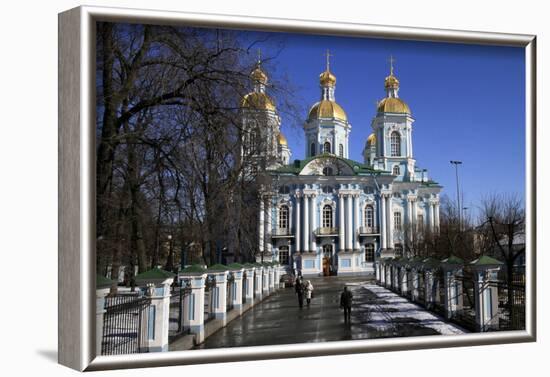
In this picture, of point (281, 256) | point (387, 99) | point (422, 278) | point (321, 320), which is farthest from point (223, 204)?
point (422, 278)

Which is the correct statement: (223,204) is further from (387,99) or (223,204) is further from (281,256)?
(387,99)

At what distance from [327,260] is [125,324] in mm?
3285

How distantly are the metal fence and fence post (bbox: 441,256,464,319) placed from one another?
4.69 meters

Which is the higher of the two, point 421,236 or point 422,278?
point 421,236

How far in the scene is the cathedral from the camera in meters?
9.78

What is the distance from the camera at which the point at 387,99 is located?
9758 mm

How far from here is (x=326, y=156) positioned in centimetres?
1042

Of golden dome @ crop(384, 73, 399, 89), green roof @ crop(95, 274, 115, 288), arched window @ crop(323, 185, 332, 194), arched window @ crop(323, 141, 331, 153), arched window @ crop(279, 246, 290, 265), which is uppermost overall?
golden dome @ crop(384, 73, 399, 89)

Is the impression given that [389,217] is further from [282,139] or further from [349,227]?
[282,139]

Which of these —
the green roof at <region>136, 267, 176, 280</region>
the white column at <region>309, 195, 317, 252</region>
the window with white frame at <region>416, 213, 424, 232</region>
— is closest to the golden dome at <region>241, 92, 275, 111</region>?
the white column at <region>309, 195, 317, 252</region>

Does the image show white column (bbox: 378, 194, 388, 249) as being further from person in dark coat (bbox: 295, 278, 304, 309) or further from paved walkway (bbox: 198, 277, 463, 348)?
person in dark coat (bbox: 295, 278, 304, 309)

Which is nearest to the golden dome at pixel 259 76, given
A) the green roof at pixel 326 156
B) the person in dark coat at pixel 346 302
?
the green roof at pixel 326 156
